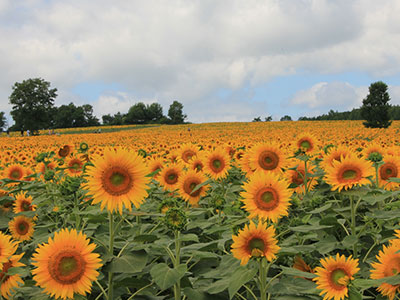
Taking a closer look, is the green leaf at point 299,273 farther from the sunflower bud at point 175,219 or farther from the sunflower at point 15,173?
the sunflower at point 15,173

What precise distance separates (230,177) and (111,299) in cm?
277

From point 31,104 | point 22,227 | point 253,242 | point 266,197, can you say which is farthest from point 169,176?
point 31,104

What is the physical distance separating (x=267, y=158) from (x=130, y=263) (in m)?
2.04

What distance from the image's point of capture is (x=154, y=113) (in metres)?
130

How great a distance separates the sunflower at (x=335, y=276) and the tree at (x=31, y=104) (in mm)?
79288

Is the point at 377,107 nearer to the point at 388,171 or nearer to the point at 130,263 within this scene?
the point at 388,171

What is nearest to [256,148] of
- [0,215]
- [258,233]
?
[258,233]

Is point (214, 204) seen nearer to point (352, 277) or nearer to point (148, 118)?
point (352, 277)

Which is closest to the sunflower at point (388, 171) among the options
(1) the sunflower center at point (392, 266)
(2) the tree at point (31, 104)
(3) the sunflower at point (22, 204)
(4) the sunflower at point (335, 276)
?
(1) the sunflower center at point (392, 266)

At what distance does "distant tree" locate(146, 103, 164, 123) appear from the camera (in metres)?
128

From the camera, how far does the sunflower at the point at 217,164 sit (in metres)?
4.48

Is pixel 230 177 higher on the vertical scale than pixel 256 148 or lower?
lower

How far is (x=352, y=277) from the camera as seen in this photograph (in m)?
2.17

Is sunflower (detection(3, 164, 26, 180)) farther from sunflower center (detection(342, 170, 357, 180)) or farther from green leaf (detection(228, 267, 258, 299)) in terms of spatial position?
sunflower center (detection(342, 170, 357, 180))
